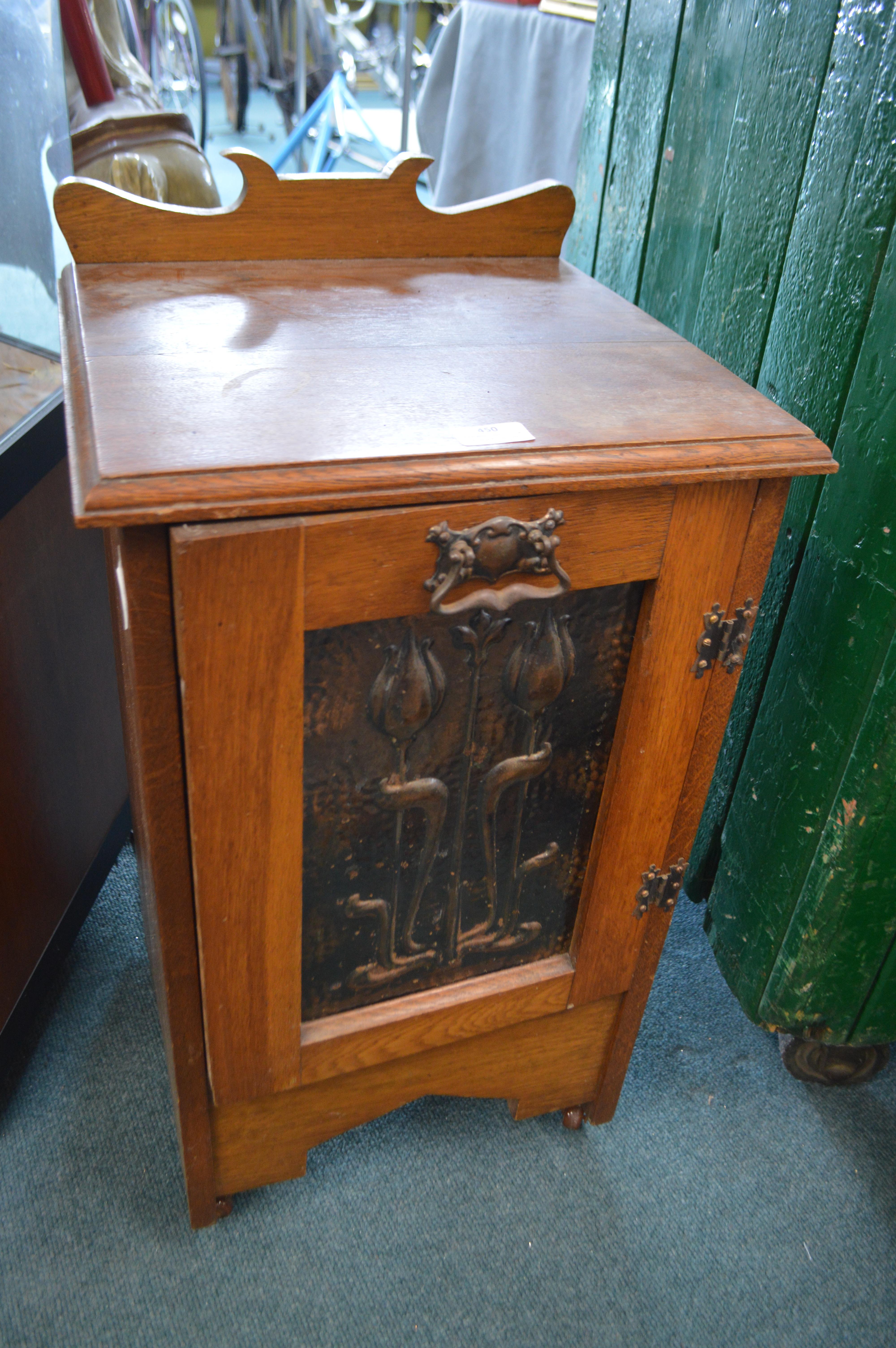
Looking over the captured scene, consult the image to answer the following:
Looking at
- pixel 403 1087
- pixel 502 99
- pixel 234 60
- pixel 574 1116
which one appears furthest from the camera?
pixel 234 60

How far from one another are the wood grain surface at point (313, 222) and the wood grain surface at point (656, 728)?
463 millimetres

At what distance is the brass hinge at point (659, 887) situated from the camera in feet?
3.35

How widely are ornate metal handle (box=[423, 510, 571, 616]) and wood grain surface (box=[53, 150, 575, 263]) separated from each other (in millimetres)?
454

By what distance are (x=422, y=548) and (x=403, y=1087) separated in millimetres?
679

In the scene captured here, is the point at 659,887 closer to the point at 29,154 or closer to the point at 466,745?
the point at 466,745

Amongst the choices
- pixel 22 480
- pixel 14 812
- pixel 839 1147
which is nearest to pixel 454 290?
pixel 22 480

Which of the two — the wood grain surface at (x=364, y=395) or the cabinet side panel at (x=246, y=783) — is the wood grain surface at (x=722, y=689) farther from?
the cabinet side panel at (x=246, y=783)

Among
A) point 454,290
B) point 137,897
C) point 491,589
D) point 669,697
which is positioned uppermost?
point 454,290

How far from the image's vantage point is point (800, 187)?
3.30 feet

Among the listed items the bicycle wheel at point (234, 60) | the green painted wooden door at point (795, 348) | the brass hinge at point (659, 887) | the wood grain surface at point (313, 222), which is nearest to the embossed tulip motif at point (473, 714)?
the brass hinge at point (659, 887)

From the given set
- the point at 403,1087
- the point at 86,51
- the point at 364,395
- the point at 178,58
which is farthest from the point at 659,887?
the point at 178,58

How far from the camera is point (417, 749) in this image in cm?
86

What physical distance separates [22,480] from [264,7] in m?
6.64

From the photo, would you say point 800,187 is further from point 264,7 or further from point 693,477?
point 264,7
